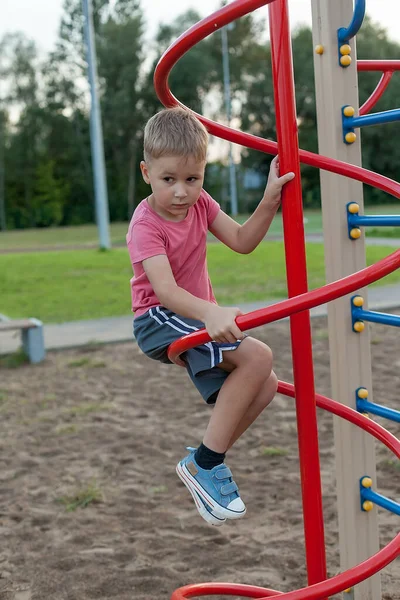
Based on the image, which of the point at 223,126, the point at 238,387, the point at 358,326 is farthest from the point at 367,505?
the point at 223,126

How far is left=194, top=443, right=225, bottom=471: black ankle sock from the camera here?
2.06 metres

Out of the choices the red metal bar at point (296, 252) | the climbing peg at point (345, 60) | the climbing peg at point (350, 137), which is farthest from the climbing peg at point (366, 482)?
the climbing peg at point (345, 60)

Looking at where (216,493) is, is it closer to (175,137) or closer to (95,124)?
(175,137)

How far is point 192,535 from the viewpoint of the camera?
11.5 ft

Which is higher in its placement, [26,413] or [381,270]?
[381,270]

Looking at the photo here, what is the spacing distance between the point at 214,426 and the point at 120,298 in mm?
7816

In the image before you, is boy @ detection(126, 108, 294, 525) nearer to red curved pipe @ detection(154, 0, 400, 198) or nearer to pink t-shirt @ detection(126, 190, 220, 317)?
pink t-shirt @ detection(126, 190, 220, 317)

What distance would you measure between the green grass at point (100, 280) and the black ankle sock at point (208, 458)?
6.46m

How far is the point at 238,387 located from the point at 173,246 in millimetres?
420

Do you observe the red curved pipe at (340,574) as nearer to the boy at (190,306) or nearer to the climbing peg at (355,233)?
the boy at (190,306)

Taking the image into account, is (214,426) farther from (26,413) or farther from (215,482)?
(26,413)

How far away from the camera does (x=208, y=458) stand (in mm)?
2059

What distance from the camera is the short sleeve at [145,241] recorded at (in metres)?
2.03

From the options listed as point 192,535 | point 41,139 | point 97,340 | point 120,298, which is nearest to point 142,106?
point 41,139
